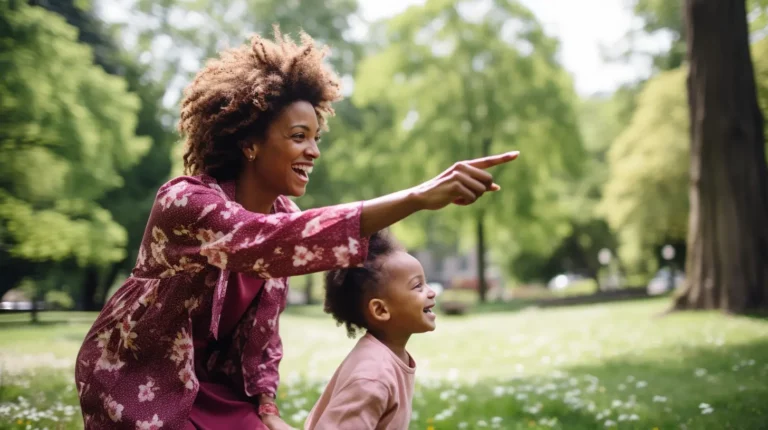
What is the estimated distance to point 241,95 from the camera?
2.80 metres

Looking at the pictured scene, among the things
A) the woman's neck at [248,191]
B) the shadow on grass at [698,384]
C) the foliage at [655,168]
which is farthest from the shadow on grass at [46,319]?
the foliage at [655,168]

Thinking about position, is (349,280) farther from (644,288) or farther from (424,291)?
(644,288)

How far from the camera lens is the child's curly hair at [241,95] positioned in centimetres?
281

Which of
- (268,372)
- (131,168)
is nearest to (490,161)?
(268,372)

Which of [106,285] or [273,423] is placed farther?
[106,285]

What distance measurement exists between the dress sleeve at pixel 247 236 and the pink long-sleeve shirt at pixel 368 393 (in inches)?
28.4

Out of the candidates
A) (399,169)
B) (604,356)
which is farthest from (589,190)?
(604,356)

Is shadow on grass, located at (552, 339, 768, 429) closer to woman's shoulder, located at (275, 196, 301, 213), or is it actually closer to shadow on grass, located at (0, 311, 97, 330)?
woman's shoulder, located at (275, 196, 301, 213)

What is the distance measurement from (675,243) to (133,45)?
26.6 meters

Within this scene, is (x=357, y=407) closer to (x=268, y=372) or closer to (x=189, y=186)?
(x=268, y=372)

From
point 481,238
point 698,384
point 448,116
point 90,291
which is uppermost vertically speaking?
point 448,116

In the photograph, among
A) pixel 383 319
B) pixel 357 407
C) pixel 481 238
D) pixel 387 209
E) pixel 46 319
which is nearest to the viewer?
pixel 387 209

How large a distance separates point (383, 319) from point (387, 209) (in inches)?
42.4

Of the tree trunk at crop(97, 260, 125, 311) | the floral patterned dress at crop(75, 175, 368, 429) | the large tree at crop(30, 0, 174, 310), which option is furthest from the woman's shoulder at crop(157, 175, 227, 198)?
the tree trunk at crop(97, 260, 125, 311)
